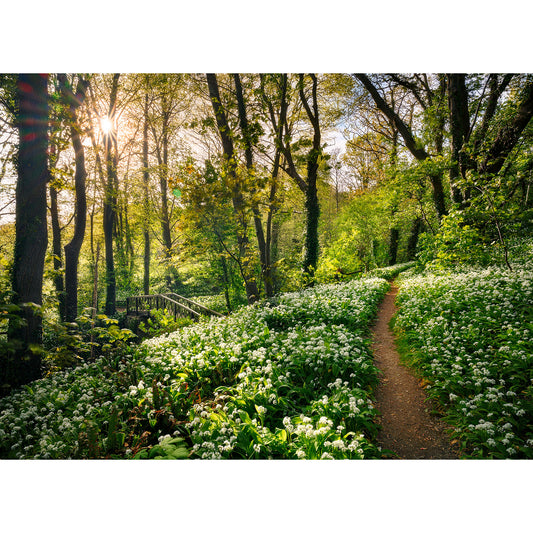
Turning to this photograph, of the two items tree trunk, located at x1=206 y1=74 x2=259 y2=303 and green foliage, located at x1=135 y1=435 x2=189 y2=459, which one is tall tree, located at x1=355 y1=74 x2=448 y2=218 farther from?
green foliage, located at x1=135 y1=435 x2=189 y2=459

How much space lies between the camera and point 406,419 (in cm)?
255

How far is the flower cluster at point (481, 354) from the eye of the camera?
6.63ft

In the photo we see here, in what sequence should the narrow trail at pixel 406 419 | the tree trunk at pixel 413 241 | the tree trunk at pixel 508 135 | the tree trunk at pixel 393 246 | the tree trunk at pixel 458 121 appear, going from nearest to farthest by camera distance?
the narrow trail at pixel 406 419 → the tree trunk at pixel 508 135 → the tree trunk at pixel 458 121 → the tree trunk at pixel 413 241 → the tree trunk at pixel 393 246

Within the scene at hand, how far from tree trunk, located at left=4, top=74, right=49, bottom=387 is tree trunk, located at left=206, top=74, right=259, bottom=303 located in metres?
2.86

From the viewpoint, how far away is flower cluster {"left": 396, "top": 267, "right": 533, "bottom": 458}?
2.02 metres

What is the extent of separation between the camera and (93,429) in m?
2.19

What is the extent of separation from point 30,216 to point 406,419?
551cm

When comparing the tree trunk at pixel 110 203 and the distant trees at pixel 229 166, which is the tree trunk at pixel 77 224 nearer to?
the distant trees at pixel 229 166

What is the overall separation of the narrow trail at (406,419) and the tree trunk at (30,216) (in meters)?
4.47

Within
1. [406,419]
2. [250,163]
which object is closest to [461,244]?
[406,419]

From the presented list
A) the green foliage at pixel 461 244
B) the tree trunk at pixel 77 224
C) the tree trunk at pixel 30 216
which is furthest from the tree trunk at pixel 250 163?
the green foliage at pixel 461 244

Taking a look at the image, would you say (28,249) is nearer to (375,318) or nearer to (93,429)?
(93,429)

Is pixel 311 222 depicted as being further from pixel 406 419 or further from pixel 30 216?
pixel 30 216

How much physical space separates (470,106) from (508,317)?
5956mm
